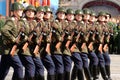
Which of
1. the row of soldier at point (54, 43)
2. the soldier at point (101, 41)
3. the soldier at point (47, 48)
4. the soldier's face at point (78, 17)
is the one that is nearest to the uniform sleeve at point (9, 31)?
the row of soldier at point (54, 43)

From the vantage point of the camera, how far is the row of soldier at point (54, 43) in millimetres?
7938

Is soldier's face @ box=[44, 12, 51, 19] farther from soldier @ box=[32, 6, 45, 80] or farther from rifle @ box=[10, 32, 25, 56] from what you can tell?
rifle @ box=[10, 32, 25, 56]

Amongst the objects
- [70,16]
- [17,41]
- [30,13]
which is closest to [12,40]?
[17,41]

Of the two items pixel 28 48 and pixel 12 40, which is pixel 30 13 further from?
pixel 12 40

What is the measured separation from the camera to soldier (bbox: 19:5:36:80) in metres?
8.07

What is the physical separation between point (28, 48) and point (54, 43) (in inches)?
32.6

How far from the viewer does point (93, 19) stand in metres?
10.0

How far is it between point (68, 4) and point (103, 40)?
33.6m

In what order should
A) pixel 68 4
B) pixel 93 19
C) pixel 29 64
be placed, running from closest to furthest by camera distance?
1. pixel 29 64
2. pixel 93 19
3. pixel 68 4

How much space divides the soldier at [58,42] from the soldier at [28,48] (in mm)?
585

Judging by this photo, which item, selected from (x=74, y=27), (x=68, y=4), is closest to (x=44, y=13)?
(x=74, y=27)

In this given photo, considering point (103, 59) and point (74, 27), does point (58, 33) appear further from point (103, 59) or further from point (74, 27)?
point (103, 59)

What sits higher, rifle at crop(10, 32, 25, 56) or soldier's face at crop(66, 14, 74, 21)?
soldier's face at crop(66, 14, 74, 21)

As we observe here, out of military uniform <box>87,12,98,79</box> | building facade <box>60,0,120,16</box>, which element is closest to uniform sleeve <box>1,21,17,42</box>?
military uniform <box>87,12,98,79</box>
